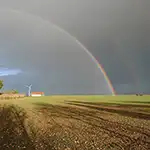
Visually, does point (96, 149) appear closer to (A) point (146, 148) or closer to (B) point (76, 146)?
(B) point (76, 146)

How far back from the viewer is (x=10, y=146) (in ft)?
55.2

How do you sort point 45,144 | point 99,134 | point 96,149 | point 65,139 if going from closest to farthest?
point 96,149 → point 45,144 → point 65,139 → point 99,134

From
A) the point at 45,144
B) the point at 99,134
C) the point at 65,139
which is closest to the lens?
the point at 45,144

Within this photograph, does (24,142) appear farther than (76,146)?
Yes

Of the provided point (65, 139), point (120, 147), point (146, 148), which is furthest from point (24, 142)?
point (146, 148)

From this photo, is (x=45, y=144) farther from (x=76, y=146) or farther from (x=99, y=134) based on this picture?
(x=99, y=134)

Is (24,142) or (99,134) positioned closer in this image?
(24,142)

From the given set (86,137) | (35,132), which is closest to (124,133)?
(86,137)

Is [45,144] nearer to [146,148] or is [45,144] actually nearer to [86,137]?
[86,137]

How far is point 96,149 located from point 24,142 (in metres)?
5.28

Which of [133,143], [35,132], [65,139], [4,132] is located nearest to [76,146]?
[65,139]

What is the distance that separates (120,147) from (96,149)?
1652 mm

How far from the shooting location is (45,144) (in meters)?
17.1

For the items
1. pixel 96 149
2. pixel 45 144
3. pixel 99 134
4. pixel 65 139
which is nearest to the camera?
pixel 96 149
